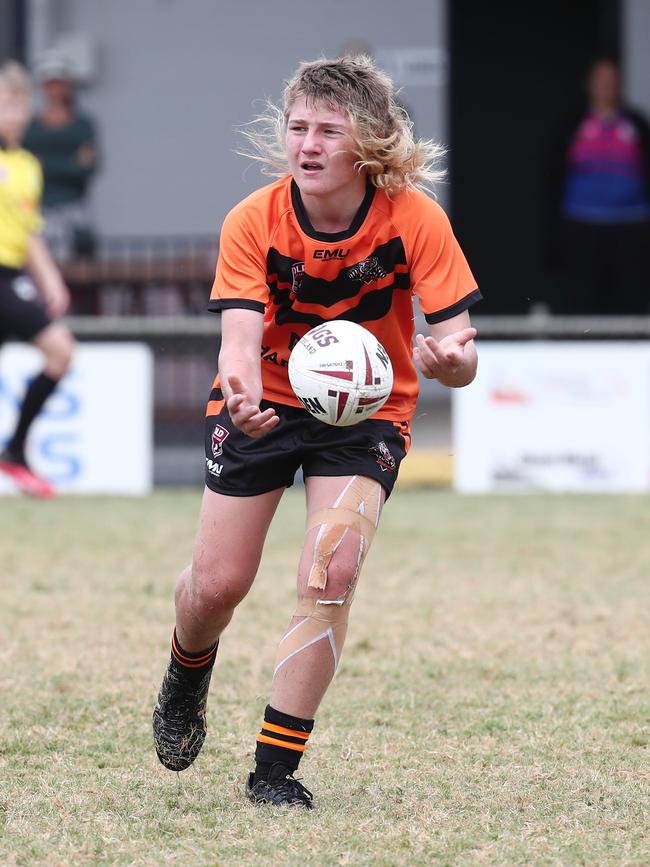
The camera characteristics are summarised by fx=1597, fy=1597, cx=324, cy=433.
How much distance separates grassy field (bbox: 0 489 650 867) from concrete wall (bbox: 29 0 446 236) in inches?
249

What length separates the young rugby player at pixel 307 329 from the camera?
400 cm

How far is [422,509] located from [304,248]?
6.81 m

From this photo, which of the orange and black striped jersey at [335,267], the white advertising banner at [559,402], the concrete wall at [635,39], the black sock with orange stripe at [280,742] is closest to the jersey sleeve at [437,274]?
the orange and black striped jersey at [335,267]

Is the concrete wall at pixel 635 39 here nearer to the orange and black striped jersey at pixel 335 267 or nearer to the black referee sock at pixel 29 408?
the black referee sock at pixel 29 408

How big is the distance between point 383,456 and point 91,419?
7752 millimetres

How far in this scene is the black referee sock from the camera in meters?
10.5

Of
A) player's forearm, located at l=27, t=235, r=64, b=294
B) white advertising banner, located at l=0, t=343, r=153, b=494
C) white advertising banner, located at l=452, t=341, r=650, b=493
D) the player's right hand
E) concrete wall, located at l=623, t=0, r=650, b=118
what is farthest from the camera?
concrete wall, located at l=623, t=0, r=650, b=118

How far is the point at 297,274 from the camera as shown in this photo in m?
4.20

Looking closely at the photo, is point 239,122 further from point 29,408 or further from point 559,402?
point 29,408

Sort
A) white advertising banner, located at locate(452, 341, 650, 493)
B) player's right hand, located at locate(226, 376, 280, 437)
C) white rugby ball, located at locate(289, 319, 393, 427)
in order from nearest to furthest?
player's right hand, located at locate(226, 376, 280, 437)
white rugby ball, located at locate(289, 319, 393, 427)
white advertising banner, located at locate(452, 341, 650, 493)

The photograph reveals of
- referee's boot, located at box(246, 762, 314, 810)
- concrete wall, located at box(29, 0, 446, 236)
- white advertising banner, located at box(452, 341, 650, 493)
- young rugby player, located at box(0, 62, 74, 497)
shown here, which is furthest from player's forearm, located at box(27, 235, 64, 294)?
referee's boot, located at box(246, 762, 314, 810)

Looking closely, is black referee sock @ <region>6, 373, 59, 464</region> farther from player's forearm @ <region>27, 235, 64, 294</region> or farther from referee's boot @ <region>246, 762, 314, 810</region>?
referee's boot @ <region>246, 762, 314, 810</region>

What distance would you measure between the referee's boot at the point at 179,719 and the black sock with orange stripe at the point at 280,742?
13.1 inches

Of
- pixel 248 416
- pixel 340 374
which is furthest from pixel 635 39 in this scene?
pixel 248 416
